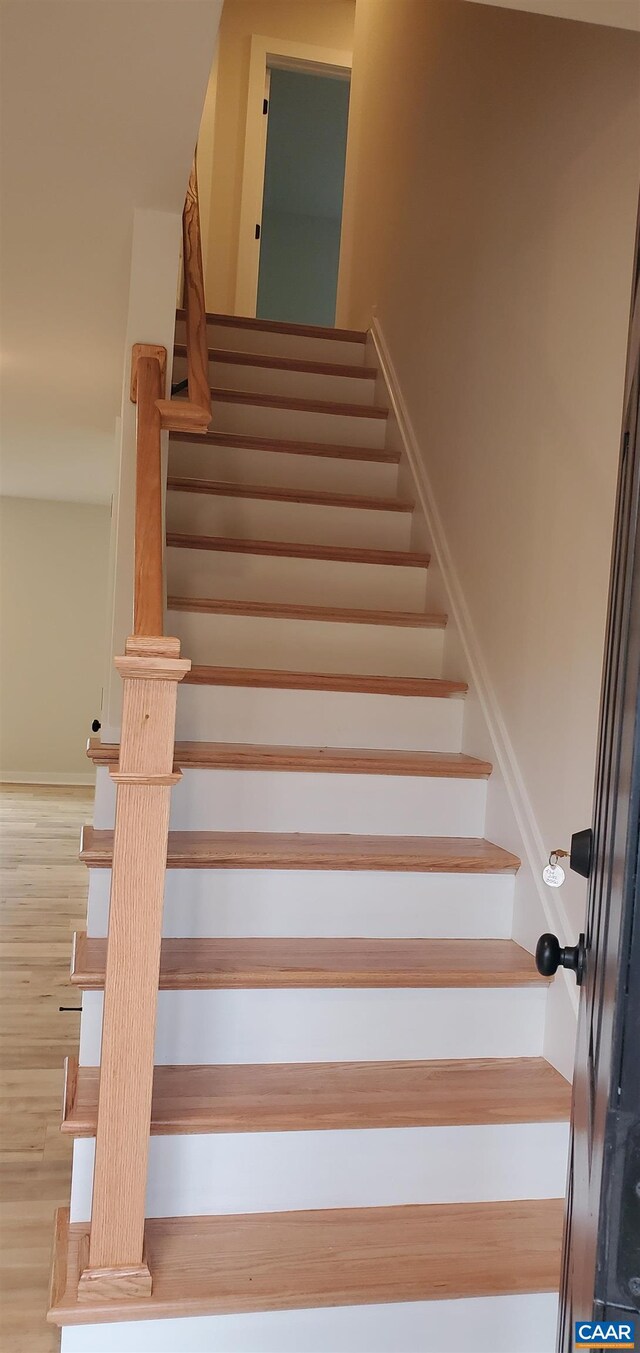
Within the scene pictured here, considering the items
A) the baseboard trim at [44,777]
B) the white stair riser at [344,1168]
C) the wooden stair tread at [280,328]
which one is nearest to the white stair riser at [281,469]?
the wooden stair tread at [280,328]

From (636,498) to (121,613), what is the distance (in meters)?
2.18

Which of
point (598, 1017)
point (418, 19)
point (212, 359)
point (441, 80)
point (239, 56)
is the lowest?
point (598, 1017)

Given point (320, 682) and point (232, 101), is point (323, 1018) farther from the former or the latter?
point (232, 101)

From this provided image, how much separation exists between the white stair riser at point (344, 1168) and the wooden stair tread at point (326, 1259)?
0.08ft

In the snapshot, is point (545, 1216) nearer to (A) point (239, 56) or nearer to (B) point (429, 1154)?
(B) point (429, 1154)

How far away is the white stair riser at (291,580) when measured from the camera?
3.26 meters

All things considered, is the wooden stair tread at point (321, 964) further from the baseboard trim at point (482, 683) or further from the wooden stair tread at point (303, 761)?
the wooden stair tread at point (303, 761)

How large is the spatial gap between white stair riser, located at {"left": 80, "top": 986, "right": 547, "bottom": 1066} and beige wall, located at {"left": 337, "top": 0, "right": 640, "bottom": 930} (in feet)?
1.00

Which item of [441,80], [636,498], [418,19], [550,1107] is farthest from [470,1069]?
[418,19]

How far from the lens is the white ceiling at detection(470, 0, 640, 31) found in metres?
1.69

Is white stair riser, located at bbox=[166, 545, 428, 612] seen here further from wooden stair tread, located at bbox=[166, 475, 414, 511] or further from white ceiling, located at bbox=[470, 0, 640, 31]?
white ceiling, located at bbox=[470, 0, 640, 31]

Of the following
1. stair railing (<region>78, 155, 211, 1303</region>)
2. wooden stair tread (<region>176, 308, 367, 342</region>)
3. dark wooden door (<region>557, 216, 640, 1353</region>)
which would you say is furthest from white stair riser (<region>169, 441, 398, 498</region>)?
dark wooden door (<region>557, 216, 640, 1353</region>)

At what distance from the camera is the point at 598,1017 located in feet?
2.95

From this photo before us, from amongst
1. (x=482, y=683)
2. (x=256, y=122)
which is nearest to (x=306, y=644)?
(x=482, y=683)
